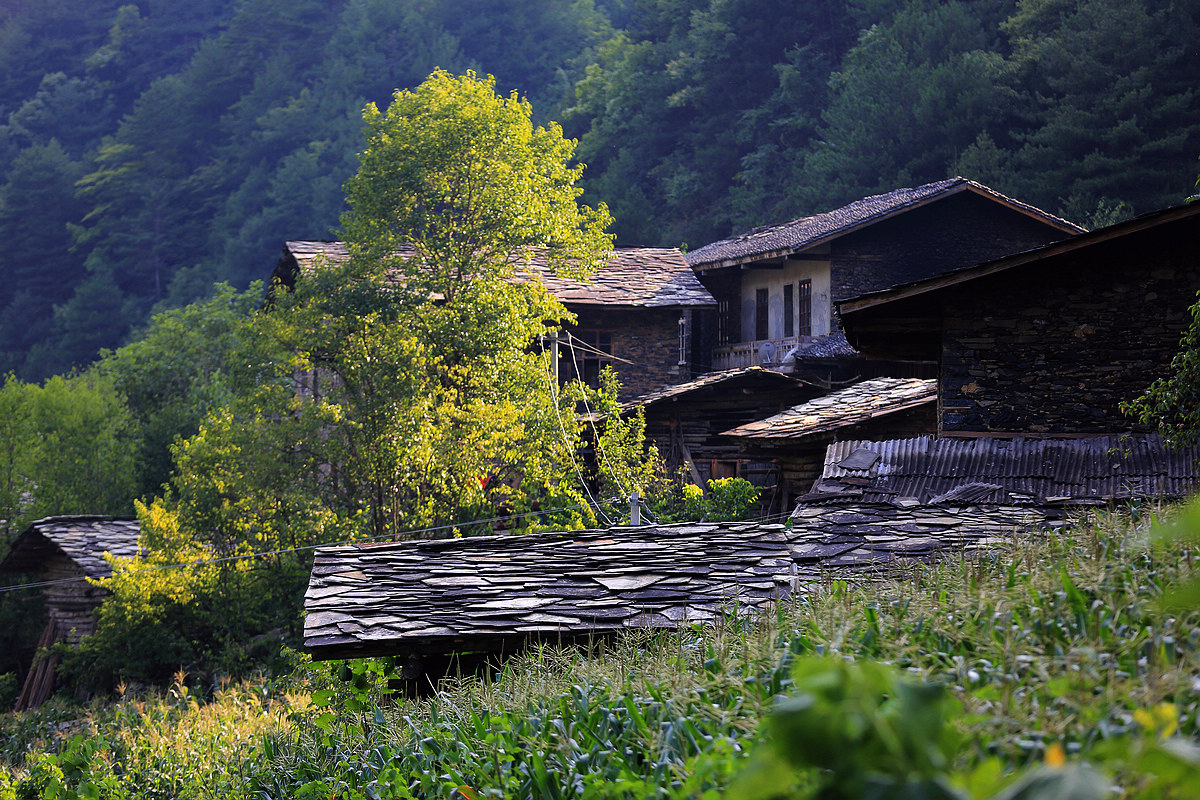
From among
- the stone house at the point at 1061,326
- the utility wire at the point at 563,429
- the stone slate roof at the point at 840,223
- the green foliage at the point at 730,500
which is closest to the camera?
the stone house at the point at 1061,326

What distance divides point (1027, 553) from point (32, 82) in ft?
247

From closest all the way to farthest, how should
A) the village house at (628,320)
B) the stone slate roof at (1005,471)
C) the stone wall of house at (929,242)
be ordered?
the stone slate roof at (1005,471), the stone wall of house at (929,242), the village house at (628,320)

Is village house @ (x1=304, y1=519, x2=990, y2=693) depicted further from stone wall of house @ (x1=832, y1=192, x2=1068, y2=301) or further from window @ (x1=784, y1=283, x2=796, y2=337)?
window @ (x1=784, y1=283, x2=796, y2=337)

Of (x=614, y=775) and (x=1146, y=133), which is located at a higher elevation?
(x=1146, y=133)

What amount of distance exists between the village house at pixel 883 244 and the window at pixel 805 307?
0.03m

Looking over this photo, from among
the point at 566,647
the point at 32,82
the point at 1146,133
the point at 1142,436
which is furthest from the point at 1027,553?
the point at 32,82

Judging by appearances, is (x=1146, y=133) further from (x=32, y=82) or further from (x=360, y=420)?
(x=32, y=82)

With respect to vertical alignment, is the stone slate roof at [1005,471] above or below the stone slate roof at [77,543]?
above

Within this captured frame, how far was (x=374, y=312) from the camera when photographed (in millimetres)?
19656

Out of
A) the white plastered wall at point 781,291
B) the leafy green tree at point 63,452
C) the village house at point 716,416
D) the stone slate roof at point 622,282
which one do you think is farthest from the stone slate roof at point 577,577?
the leafy green tree at point 63,452

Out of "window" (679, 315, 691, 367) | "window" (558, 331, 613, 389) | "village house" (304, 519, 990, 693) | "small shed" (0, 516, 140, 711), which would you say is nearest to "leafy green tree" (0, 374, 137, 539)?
"small shed" (0, 516, 140, 711)

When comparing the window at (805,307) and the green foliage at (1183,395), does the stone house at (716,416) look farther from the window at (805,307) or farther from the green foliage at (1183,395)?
the green foliage at (1183,395)

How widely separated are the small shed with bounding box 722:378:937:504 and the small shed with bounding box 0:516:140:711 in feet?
48.5

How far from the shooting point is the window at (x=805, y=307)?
93.6ft
